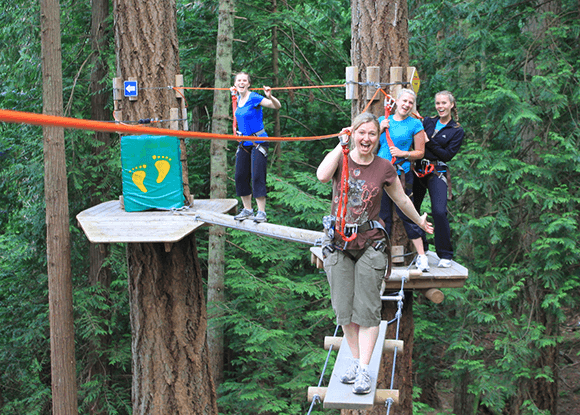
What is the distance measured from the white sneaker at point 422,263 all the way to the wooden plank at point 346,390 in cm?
88

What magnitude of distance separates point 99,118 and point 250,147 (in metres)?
4.79

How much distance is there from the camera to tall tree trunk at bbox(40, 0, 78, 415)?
22.5ft

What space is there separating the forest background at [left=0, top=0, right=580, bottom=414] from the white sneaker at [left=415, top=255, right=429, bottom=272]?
3.33 meters

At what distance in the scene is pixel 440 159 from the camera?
4.16 m

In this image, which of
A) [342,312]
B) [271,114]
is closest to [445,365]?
[271,114]

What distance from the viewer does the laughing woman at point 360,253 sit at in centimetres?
292

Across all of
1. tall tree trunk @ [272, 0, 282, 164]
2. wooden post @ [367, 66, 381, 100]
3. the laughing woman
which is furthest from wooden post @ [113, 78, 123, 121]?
tall tree trunk @ [272, 0, 282, 164]

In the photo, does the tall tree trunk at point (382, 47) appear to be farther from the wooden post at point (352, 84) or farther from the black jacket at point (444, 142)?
the black jacket at point (444, 142)

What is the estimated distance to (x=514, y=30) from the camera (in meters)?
8.28

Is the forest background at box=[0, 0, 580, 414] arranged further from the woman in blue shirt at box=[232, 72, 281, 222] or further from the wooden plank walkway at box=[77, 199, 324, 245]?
the wooden plank walkway at box=[77, 199, 324, 245]

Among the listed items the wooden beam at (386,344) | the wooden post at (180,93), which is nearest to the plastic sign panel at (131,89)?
the wooden post at (180,93)

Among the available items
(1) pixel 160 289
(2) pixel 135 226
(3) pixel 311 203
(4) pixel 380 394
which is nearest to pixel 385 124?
(4) pixel 380 394

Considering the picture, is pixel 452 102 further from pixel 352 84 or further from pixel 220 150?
pixel 220 150

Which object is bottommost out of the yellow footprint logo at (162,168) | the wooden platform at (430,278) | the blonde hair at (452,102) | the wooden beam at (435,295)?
the wooden beam at (435,295)
